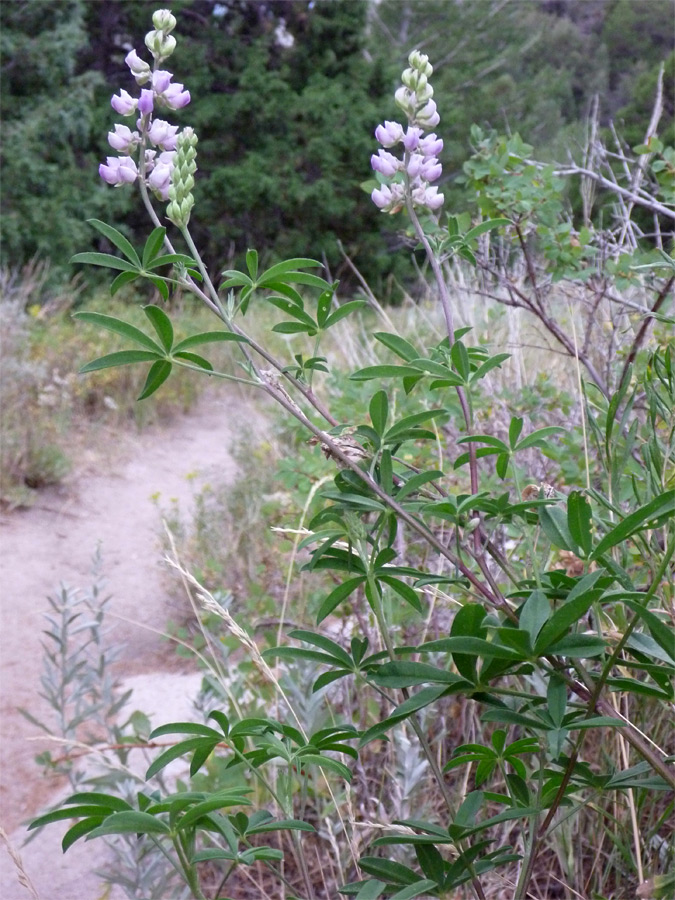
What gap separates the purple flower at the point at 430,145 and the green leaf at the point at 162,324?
0.30 meters

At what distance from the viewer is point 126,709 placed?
2.33 metres

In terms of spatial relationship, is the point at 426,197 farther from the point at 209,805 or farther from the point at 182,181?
the point at 209,805

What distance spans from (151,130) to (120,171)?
53 millimetres

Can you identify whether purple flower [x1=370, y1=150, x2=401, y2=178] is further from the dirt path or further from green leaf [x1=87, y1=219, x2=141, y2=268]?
the dirt path

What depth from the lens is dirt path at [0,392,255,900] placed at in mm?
1695

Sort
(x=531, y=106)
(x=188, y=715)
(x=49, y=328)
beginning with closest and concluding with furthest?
1. (x=188, y=715)
2. (x=49, y=328)
3. (x=531, y=106)

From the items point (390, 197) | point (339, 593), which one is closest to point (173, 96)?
point (390, 197)

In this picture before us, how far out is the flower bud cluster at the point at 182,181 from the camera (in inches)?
27.5

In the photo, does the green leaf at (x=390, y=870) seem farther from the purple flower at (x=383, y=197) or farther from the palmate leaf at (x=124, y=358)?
the purple flower at (x=383, y=197)

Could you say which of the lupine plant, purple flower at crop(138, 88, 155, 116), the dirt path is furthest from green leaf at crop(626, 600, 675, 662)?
the dirt path

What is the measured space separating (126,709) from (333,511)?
5.92 feet

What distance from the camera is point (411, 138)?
2.54 feet

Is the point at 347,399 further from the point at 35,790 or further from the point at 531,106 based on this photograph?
the point at 531,106

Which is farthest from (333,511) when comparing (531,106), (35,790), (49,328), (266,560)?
(531,106)
